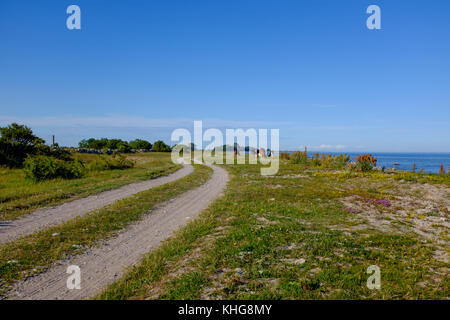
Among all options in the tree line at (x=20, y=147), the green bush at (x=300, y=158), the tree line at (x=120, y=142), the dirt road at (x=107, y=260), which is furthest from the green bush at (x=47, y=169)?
the tree line at (x=120, y=142)

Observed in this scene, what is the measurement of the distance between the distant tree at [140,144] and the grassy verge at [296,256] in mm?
79065

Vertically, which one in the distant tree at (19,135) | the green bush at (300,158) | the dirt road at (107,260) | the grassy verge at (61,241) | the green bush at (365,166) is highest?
the distant tree at (19,135)

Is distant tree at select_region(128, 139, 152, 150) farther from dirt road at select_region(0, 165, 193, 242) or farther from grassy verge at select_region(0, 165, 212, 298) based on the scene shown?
grassy verge at select_region(0, 165, 212, 298)

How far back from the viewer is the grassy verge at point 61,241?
571cm

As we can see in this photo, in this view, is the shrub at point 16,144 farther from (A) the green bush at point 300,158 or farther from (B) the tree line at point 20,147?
(A) the green bush at point 300,158

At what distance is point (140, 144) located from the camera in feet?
282

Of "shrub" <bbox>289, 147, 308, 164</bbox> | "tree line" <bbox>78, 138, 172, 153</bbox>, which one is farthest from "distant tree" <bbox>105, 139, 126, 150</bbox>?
"shrub" <bbox>289, 147, 308, 164</bbox>

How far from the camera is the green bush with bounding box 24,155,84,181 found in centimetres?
1911
